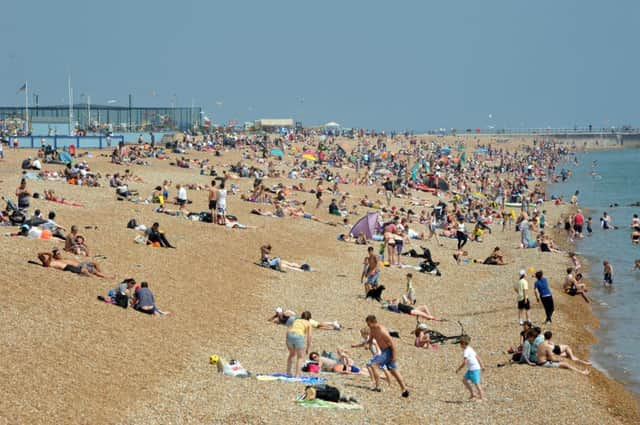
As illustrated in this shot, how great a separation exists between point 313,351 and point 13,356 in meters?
4.73

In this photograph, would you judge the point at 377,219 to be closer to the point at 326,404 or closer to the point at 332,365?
the point at 332,365

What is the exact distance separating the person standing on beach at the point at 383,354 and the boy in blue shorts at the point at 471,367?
30.6 inches

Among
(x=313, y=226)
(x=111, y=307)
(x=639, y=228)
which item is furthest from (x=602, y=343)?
(x=639, y=228)

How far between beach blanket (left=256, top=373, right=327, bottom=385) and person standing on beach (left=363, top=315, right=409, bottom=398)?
72cm

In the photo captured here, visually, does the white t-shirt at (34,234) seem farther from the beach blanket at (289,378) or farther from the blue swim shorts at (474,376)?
the blue swim shorts at (474,376)

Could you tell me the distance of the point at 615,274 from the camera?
1024 inches

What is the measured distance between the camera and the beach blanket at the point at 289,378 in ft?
39.9

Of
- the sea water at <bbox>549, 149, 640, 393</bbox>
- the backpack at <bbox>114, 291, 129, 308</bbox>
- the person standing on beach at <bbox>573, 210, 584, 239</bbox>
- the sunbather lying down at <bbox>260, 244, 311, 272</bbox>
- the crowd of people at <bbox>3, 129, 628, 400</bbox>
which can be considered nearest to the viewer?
the crowd of people at <bbox>3, 129, 628, 400</bbox>

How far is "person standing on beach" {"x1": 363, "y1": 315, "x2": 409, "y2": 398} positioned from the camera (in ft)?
38.5

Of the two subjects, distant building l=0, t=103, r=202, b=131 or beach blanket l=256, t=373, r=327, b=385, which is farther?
distant building l=0, t=103, r=202, b=131

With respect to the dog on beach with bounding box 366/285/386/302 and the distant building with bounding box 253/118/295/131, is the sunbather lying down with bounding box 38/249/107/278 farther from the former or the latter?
the distant building with bounding box 253/118/295/131

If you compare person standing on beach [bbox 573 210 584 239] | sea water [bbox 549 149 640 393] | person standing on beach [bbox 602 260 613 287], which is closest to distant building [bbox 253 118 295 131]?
sea water [bbox 549 149 640 393]

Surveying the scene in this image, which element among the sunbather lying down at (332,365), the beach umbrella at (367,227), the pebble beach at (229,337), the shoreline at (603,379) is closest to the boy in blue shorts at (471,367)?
the pebble beach at (229,337)

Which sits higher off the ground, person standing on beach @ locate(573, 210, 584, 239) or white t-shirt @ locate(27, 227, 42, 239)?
white t-shirt @ locate(27, 227, 42, 239)
